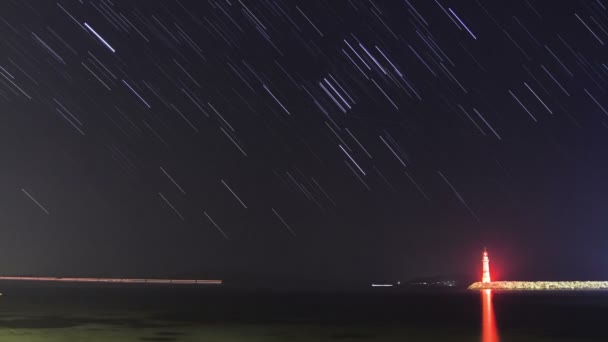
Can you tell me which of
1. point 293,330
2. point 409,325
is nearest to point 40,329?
point 293,330

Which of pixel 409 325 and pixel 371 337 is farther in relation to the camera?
pixel 409 325

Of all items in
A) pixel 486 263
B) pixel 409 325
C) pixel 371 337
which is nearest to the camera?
pixel 371 337

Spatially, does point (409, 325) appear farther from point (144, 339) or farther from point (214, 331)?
point (144, 339)

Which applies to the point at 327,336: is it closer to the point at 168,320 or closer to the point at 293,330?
the point at 293,330

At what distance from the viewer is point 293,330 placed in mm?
37531

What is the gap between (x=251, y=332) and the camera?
3594cm

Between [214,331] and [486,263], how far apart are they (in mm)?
164553

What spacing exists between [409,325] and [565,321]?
41.9 feet

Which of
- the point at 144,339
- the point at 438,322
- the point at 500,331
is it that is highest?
the point at 438,322

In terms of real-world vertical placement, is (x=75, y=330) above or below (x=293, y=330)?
below

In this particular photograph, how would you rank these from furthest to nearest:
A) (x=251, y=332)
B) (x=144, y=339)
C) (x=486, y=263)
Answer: (x=486, y=263) → (x=251, y=332) → (x=144, y=339)

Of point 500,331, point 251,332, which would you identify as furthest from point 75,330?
point 500,331

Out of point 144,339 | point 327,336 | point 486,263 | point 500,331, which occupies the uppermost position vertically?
point 486,263

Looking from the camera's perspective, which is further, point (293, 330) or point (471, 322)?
point (471, 322)
